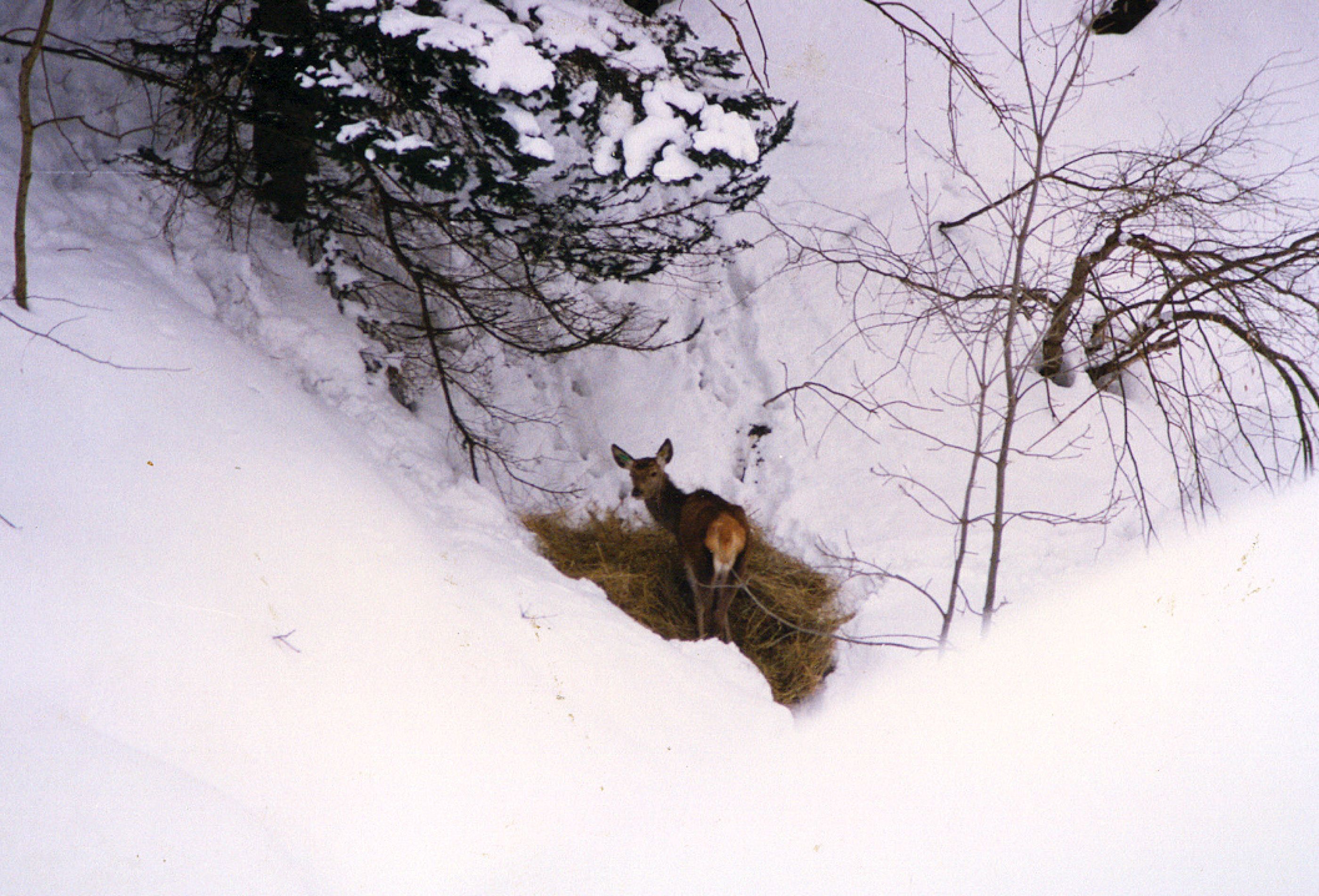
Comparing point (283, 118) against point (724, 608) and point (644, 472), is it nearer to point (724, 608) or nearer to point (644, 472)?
point (644, 472)

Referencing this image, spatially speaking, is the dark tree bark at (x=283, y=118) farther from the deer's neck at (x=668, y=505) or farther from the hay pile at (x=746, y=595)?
the deer's neck at (x=668, y=505)

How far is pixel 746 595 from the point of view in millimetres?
5387

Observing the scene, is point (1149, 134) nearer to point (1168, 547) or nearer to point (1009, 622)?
point (1168, 547)

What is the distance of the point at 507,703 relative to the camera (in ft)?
10.8

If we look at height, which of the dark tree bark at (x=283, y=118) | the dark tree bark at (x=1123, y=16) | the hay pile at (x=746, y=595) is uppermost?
the dark tree bark at (x=1123, y=16)

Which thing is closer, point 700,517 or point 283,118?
point 283,118

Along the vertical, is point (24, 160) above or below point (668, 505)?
above

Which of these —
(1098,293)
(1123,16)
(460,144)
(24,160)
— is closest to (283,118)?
(460,144)

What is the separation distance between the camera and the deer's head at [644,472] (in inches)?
214

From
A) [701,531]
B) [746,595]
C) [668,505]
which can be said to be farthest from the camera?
[668,505]

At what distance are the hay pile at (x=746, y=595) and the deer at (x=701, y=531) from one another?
0.16m

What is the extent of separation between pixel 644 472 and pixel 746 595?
3.78ft

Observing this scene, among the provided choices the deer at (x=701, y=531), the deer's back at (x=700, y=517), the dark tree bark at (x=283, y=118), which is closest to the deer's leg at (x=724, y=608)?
the deer at (x=701, y=531)

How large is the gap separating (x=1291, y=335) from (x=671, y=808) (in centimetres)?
441
